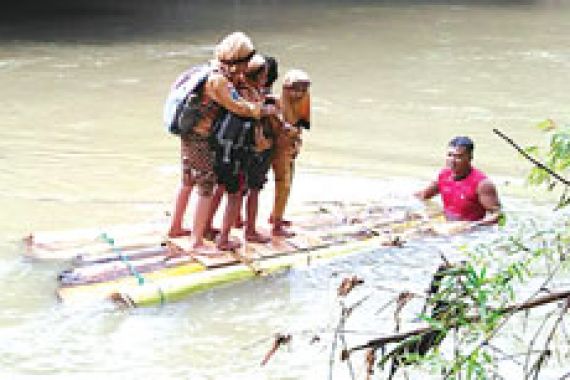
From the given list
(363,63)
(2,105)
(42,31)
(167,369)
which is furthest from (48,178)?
(42,31)

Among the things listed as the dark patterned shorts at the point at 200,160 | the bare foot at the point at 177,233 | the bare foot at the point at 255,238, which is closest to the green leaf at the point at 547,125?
the dark patterned shorts at the point at 200,160

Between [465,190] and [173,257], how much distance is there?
188 centimetres

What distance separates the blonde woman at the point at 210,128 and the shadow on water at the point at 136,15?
10.3 m

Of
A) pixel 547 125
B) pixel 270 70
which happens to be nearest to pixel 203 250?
pixel 270 70

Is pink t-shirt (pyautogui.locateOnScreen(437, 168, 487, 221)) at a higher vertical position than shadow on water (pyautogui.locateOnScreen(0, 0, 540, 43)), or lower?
lower

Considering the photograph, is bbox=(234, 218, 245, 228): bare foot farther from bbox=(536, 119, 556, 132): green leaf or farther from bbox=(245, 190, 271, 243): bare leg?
bbox=(536, 119, 556, 132): green leaf

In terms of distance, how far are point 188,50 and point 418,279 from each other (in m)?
9.26

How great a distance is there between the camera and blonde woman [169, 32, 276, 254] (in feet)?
14.7

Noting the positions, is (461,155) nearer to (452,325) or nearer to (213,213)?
(213,213)

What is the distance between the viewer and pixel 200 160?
474 cm

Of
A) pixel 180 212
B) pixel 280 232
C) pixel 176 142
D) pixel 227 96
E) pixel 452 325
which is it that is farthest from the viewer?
pixel 176 142

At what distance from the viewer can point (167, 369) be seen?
4.27m

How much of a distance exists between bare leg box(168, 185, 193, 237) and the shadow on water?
10102mm

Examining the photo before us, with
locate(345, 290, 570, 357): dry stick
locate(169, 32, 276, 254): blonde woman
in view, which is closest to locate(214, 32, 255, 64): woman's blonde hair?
locate(169, 32, 276, 254): blonde woman
